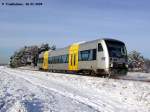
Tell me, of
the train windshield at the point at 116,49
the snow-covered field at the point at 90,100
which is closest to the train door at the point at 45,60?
the train windshield at the point at 116,49

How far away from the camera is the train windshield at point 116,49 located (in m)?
27.4

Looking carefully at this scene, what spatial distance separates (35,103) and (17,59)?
5000 inches

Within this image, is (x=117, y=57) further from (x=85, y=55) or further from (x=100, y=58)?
(x=85, y=55)

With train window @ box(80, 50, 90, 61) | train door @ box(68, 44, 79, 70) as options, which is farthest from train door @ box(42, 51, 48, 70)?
train window @ box(80, 50, 90, 61)

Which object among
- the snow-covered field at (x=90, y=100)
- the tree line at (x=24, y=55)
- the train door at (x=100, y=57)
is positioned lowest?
the snow-covered field at (x=90, y=100)

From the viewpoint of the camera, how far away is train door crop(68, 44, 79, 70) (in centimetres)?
3394

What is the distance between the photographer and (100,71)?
27.7m

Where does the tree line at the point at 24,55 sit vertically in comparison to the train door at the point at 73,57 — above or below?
above

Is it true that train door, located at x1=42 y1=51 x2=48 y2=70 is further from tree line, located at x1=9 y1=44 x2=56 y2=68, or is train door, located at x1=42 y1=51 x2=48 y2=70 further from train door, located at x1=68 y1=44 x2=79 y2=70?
tree line, located at x1=9 y1=44 x2=56 y2=68

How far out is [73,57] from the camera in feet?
115

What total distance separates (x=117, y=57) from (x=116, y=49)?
2.41 ft

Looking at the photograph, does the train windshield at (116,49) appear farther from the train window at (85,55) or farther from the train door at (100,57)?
the train window at (85,55)

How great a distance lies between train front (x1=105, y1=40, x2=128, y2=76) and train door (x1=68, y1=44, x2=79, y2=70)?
6.43 metres

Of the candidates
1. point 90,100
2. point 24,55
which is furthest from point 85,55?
point 24,55
